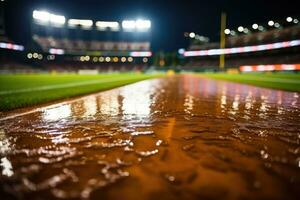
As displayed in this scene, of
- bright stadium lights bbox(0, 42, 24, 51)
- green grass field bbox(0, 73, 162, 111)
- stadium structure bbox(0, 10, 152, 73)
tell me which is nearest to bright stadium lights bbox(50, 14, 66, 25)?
stadium structure bbox(0, 10, 152, 73)

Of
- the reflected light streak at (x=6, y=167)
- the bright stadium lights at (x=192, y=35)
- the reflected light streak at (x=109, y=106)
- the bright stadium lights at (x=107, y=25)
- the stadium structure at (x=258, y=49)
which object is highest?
the bright stadium lights at (x=107, y=25)

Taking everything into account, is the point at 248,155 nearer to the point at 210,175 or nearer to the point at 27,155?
the point at 210,175

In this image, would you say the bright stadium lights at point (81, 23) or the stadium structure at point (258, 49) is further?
the bright stadium lights at point (81, 23)

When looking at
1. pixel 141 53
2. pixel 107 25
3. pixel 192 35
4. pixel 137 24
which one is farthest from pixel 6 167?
pixel 192 35

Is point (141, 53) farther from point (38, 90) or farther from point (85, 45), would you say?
point (38, 90)

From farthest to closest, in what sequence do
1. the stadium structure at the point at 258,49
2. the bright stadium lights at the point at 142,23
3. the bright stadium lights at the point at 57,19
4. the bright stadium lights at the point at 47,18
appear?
1. the bright stadium lights at the point at 142,23
2. the bright stadium lights at the point at 57,19
3. the bright stadium lights at the point at 47,18
4. the stadium structure at the point at 258,49

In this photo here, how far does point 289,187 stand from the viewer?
2.92m

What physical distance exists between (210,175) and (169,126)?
279 cm

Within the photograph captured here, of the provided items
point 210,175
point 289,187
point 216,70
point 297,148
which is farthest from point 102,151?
point 216,70

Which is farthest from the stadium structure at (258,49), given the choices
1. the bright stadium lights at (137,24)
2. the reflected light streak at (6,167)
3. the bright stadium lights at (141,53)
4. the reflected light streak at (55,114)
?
the reflected light streak at (6,167)

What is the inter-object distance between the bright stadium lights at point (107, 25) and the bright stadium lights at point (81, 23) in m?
3.30

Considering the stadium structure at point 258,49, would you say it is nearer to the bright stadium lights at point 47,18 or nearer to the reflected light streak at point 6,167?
the bright stadium lights at point 47,18

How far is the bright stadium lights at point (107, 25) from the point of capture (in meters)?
104

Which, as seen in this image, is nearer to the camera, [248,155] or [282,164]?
[282,164]
